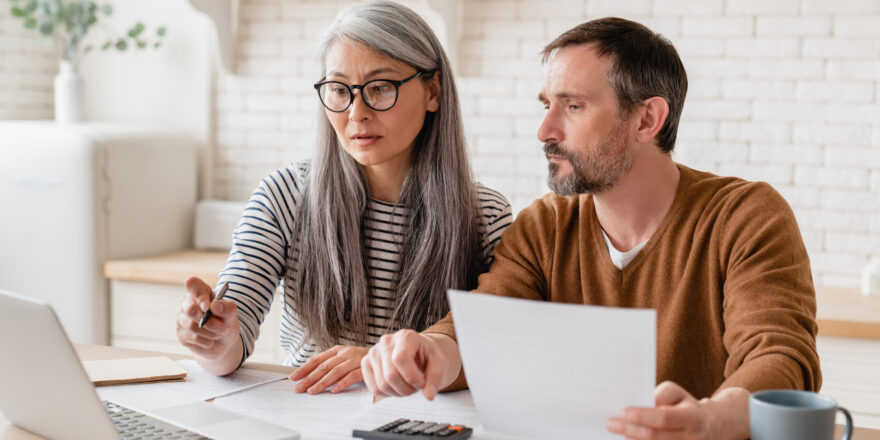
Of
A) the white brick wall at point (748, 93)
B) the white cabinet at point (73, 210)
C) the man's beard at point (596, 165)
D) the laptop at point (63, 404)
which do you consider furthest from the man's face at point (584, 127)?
the white cabinet at point (73, 210)

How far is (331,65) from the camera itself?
1.85m

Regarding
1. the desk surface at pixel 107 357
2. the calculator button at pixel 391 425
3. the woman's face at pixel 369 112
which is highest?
the woman's face at pixel 369 112

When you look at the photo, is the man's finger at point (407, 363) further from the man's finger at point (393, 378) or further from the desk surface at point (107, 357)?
the desk surface at point (107, 357)

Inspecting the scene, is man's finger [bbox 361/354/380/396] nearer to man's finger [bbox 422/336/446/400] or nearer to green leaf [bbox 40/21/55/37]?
man's finger [bbox 422/336/446/400]

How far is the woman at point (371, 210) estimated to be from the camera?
1825 millimetres

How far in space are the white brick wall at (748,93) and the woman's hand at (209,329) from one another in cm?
139

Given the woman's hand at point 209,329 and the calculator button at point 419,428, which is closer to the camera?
the calculator button at point 419,428

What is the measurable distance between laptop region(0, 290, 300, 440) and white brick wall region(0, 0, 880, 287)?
164 cm

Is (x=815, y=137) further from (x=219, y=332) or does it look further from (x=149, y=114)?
(x=149, y=114)

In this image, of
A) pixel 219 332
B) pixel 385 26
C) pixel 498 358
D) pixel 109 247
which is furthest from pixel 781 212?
pixel 109 247

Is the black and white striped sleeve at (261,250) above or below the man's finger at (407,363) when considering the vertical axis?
above

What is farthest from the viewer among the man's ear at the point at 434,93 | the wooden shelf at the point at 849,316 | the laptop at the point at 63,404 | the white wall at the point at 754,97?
the white wall at the point at 754,97

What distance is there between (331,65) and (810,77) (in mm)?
1748

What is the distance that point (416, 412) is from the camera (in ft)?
4.68
